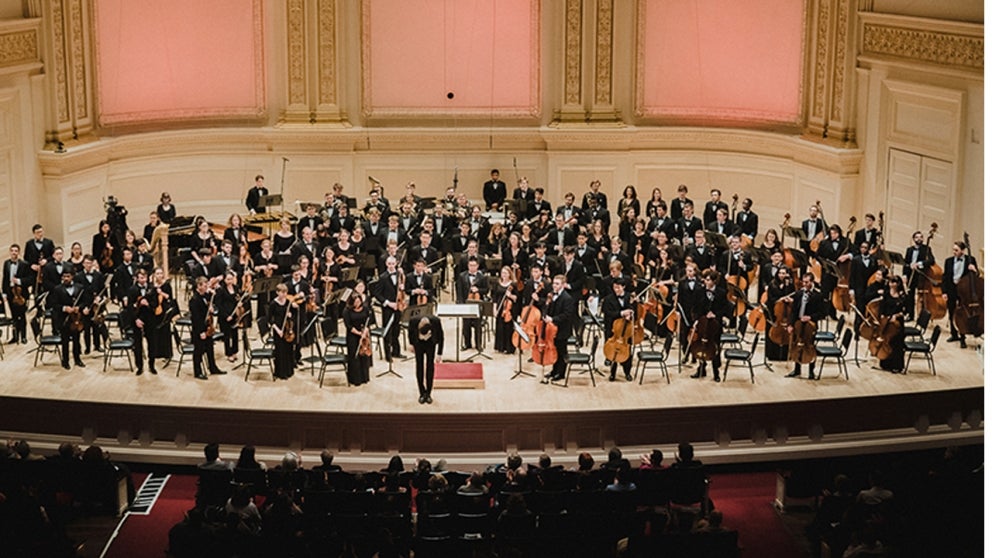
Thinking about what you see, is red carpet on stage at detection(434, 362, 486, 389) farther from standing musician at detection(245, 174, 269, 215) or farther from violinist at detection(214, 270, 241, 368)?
standing musician at detection(245, 174, 269, 215)

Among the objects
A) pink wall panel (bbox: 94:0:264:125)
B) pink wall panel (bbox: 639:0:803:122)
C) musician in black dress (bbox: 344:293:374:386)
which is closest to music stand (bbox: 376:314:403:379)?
musician in black dress (bbox: 344:293:374:386)

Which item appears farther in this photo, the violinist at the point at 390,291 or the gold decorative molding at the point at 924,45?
the gold decorative molding at the point at 924,45

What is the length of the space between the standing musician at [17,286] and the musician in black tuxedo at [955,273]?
11.8 m

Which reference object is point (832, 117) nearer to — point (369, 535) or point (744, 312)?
point (744, 312)

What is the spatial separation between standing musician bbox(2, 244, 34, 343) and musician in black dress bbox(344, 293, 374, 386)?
4.49m

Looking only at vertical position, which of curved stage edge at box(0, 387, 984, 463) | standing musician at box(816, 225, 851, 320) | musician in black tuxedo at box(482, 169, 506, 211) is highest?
musician in black tuxedo at box(482, 169, 506, 211)

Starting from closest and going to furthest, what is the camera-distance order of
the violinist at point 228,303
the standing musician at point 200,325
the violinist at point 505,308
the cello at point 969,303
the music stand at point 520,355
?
the music stand at point 520,355 < the standing musician at point 200,325 < the violinist at point 228,303 < the violinist at point 505,308 < the cello at point 969,303

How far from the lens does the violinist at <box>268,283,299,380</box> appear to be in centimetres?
1566

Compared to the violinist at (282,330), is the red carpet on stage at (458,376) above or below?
below

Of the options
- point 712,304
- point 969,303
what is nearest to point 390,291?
point 712,304

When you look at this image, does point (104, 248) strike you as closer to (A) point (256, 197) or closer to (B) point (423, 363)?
(A) point (256, 197)

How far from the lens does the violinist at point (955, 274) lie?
1720 cm

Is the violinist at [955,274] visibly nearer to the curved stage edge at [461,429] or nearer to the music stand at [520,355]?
the curved stage edge at [461,429]

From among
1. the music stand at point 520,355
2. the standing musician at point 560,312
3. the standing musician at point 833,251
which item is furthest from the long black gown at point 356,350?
the standing musician at point 833,251
